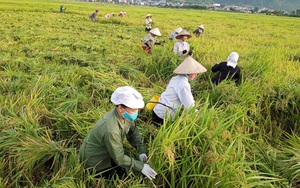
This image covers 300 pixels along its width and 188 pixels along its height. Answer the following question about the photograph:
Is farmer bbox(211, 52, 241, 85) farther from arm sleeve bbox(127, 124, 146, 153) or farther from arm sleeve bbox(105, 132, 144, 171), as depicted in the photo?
arm sleeve bbox(105, 132, 144, 171)

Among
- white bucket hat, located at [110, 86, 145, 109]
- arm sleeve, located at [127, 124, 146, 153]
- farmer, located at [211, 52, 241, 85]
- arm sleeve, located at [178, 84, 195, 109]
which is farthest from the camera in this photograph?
farmer, located at [211, 52, 241, 85]

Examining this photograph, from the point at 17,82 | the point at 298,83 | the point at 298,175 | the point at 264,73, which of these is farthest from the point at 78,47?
the point at 298,175

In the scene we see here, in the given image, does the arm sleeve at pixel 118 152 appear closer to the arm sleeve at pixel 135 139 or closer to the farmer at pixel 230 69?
the arm sleeve at pixel 135 139

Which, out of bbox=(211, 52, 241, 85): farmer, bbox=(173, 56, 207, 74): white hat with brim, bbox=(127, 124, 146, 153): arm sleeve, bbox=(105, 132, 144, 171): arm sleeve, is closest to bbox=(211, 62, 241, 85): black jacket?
bbox=(211, 52, 241, 85): farmer

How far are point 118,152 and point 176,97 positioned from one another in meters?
1.09

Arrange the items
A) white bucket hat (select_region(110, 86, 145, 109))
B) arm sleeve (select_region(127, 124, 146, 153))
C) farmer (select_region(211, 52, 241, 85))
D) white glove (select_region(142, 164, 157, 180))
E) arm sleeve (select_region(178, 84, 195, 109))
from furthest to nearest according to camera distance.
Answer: farmer (select_region(211, 52, 241, 85)), arm sleeve (select_region(178, 84, 195, 109)), arm sleeve (select_region(127, 124, 146, 153)), white glove (select_region(142, 164, 157, 180)), white bucket hat (select_region(110, 86, 145, 109))

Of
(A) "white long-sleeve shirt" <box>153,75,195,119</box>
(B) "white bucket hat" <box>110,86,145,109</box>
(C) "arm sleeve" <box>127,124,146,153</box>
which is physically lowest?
(C) "arm sleeve" <box>127,124,146,153</box>

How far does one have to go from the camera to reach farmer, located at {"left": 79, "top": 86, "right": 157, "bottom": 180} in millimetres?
1819

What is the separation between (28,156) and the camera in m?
2.11

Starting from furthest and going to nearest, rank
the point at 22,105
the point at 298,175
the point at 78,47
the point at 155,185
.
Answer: the point at 78,47 → the point at 22,105 → the point at 298,175 → the point at 155,185

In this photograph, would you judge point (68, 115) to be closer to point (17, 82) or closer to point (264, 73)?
point (17, 82)

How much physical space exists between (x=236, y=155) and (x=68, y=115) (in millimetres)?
1781

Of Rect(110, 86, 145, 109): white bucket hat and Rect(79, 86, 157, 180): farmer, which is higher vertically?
Rect(110, 86, 145, 109): white bucket hat

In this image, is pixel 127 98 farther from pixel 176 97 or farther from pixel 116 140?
pixel 176 97
